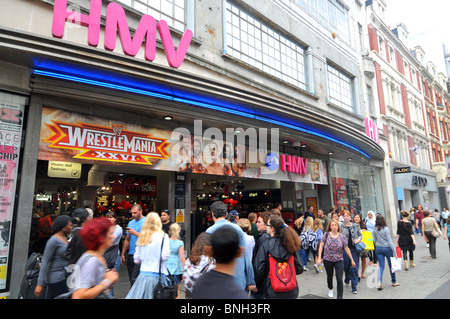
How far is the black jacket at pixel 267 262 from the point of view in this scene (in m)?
3.94

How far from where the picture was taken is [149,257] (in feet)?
13.4

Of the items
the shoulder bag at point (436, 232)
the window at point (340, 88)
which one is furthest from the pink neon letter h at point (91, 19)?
the shoulder bag at point (436, 232)

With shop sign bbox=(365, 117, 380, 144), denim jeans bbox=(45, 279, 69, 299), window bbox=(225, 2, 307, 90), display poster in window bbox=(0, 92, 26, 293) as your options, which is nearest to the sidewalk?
denim jeans bbox=(45, 279, 69, 299)

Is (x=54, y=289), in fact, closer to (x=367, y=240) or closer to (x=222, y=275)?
(x=222, y=275)

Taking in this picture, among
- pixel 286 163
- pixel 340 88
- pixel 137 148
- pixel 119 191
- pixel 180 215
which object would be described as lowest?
pixel 180 215

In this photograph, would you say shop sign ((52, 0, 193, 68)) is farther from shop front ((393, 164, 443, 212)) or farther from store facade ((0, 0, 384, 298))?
shop front ((393, 164, 443, 212))

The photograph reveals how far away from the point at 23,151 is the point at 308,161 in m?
11.8

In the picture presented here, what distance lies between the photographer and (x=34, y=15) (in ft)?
19.6

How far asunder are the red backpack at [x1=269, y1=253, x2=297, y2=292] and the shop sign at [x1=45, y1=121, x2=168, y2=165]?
5153 millimetres

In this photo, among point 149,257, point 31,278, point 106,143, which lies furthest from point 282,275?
point 106,143

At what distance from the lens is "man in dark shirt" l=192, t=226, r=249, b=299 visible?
2.18 metres

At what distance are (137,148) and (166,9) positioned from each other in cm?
412
